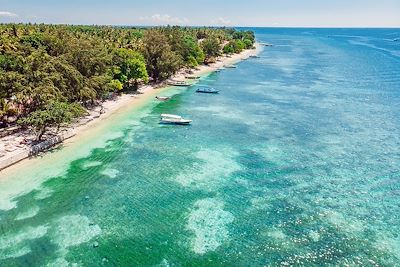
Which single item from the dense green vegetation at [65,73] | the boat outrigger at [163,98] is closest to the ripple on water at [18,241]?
the dense green vegetation at [65,73]

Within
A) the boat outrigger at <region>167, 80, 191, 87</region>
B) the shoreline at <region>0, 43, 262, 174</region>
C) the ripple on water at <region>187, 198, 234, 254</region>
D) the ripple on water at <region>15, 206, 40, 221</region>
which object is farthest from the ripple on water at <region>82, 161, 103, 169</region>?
the boat outrigger at <region>167, 80, 191, 87</region>

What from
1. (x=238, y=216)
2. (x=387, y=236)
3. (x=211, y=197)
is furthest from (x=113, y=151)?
(x=387, y=236)

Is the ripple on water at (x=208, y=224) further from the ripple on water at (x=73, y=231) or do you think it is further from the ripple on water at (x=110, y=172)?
the ripple on water at (x=110, y=172)

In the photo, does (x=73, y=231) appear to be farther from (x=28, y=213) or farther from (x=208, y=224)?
(x=208, y=224)

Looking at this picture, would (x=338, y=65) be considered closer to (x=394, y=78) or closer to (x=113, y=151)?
(x=394, y=78)

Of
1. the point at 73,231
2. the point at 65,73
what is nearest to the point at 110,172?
the point at 73,231

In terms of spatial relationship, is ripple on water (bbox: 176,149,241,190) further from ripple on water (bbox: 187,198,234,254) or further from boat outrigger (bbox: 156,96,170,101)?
boat outrigger (bbox: 156,96,170,101)

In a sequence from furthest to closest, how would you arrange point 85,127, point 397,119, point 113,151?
1. point 397,119
2. point 85,127
3. point 113,151
